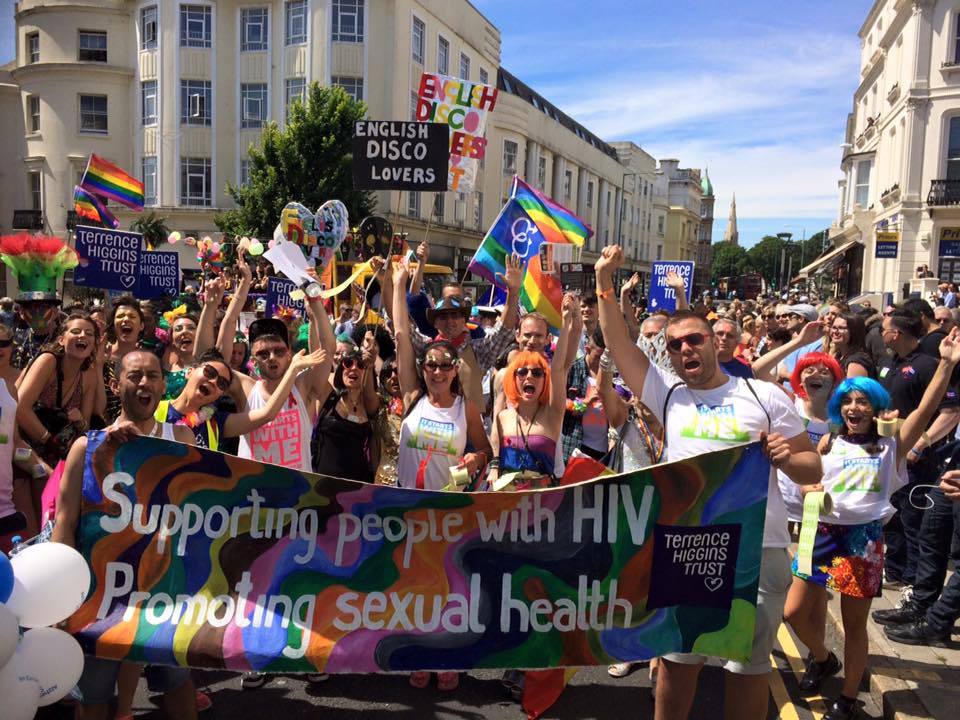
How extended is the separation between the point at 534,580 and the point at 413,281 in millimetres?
4196

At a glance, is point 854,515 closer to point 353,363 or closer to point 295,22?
point 353,363

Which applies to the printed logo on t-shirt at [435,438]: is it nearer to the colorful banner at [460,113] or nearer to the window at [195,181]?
the colorful banner at [460,113]

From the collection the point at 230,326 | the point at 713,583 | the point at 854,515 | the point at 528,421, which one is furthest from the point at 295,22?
the point at 713,583

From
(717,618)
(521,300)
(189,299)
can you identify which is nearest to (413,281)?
(521,300)

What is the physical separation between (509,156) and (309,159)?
21.1 meters

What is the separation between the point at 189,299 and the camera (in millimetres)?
12992

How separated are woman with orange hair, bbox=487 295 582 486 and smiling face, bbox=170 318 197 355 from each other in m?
3.11

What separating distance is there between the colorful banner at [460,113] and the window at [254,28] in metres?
27.4

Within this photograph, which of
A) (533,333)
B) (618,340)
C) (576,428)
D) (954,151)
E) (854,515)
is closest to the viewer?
→ (618,340)

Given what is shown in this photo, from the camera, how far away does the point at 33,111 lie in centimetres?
3516

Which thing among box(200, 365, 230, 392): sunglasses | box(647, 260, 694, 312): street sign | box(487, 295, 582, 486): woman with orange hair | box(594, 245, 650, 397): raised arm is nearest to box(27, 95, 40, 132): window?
box(647, 260, 694, 312): street sign

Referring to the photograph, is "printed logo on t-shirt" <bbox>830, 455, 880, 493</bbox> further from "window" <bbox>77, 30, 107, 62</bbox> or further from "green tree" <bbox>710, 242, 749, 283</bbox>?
"green tree" <bbox>710, 242, 749, 283</bbox>

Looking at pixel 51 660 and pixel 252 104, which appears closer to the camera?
pixel 51 660

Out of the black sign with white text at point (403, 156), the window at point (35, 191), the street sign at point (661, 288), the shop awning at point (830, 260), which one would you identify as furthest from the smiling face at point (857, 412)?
the window at point (35, 191)
